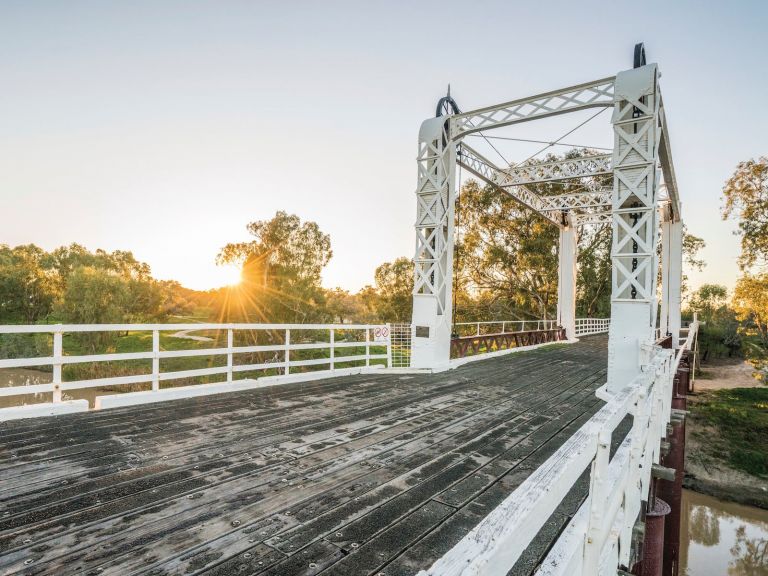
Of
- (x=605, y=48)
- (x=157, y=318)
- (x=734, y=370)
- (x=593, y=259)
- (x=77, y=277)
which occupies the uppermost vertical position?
(x=605, y=48)

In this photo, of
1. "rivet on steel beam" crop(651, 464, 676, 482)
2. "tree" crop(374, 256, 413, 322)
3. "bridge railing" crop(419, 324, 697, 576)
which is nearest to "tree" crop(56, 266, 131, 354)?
"tree" crop(374, 256, 413, 322)

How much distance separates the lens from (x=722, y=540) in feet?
35.2

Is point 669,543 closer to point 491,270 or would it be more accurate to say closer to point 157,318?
point 491,270

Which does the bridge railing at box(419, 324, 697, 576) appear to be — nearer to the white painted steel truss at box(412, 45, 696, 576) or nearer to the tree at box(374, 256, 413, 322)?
the white painted steel truss at box(412, 45, 696, 576)

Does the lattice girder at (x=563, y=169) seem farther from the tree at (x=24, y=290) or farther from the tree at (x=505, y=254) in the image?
the tree at (x=24, y=290)

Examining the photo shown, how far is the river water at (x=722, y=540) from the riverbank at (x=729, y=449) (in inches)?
21.1

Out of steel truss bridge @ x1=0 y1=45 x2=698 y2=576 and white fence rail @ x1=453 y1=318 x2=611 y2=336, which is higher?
steel truss bridge @ x1=0 y1=45 x2=698 y2=576

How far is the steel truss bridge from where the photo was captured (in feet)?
6.91

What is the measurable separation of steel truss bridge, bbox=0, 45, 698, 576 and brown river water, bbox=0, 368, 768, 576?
408 centimetres

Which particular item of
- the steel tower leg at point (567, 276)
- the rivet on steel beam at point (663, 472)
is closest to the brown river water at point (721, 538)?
the rivet on steel beam at point (663, 472)

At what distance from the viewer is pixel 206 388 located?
6.38 metres

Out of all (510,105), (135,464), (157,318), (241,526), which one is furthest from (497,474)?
(157,318)

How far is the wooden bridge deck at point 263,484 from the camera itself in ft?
7.48

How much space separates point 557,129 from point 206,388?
32.9 feet
